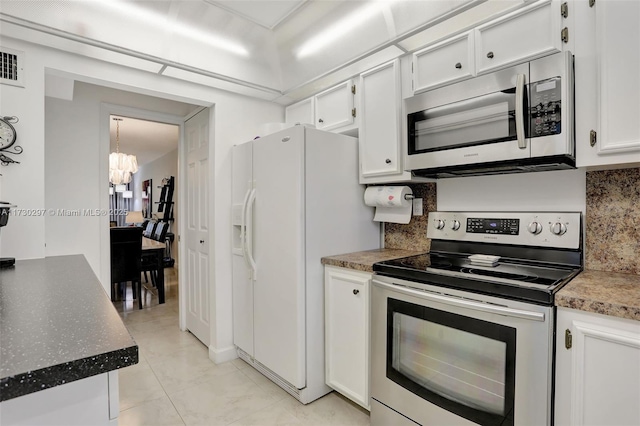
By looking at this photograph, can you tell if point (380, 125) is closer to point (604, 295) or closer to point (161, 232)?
point (604, 295)

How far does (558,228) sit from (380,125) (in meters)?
1.17

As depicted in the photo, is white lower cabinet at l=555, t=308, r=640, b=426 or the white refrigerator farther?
the white refrigerator

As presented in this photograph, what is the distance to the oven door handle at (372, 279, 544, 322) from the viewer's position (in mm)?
1243

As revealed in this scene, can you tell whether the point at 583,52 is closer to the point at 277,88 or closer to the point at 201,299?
the point at 277,88

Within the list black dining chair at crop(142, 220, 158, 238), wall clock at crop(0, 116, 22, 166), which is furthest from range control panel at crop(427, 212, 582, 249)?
black dining chair at crop(142, 220, 158, 238)

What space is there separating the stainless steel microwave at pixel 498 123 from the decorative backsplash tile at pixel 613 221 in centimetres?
18

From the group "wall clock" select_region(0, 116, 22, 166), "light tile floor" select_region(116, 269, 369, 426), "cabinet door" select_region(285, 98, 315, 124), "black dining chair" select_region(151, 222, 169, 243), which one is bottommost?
"light tile floor" select_region(116, 269, 369, 426)

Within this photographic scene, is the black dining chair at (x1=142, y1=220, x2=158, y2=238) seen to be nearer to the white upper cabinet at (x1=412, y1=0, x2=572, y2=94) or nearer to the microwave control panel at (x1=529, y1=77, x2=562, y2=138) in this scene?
the white upper cabinet at (x1=412, y1=0, x2=572, y2=94)

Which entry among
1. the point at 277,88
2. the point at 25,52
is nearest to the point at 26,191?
the point at 25,52

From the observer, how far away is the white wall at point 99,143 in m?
1.82

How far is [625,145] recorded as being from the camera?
1.30 metres

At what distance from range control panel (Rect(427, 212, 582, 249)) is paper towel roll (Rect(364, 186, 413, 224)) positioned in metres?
0.19

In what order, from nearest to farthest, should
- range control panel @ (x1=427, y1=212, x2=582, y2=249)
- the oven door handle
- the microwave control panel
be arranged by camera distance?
the oven door handle < the microwave control panel < range control panel @ (x1=427, y1=212, x2=582, y2=249)

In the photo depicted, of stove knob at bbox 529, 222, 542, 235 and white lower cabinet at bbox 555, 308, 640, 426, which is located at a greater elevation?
stove knob at bbox 529, 222, 542, 235
